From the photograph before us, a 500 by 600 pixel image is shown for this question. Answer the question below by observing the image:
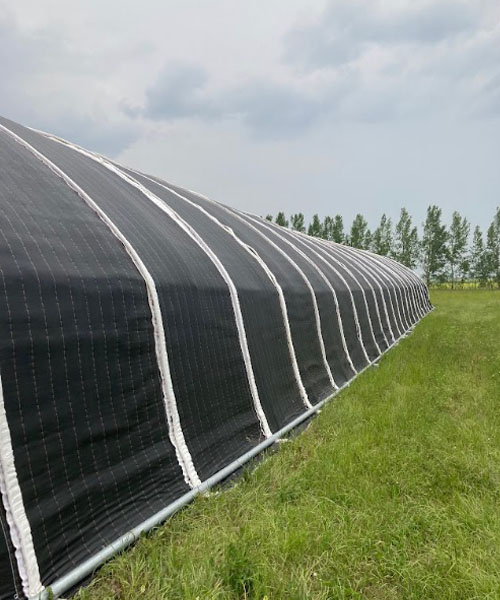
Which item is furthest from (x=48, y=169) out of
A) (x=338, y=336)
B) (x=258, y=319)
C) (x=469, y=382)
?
(x=469, y=382)

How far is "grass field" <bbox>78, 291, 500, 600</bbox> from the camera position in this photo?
6.03 ft

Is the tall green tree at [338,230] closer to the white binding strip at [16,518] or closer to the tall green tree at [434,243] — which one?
the tall green tree at [434,243]

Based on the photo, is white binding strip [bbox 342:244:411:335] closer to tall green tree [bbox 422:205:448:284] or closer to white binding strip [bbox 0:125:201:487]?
white binding strip [bbox 0:125:201:487]

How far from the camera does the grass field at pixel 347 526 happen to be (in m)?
1.84

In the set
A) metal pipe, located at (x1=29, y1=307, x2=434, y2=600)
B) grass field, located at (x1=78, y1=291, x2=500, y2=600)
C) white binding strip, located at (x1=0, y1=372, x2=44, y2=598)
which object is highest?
white binding strip, located at (x1=0, y1=372, x2=44, y2=598)

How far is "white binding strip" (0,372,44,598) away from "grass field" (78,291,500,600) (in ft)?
0.79

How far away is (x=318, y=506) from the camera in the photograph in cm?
246

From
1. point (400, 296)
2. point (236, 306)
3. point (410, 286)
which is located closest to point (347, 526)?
point (236, 306)

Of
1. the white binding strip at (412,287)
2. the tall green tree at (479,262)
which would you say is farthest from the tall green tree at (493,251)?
the white binding strip at (412,287)

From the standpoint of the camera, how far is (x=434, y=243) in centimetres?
4962

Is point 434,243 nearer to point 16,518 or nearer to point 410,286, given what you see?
point 410,286

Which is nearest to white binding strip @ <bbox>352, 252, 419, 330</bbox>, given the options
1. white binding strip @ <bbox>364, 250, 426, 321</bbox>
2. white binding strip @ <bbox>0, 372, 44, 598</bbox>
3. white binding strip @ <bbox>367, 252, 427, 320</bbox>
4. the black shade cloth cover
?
white binding strip @ <bbox>364, 250, 426, 321</bbox>

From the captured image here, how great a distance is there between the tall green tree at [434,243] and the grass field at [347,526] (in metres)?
49.7

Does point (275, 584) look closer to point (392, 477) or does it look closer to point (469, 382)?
point (392, 477)
